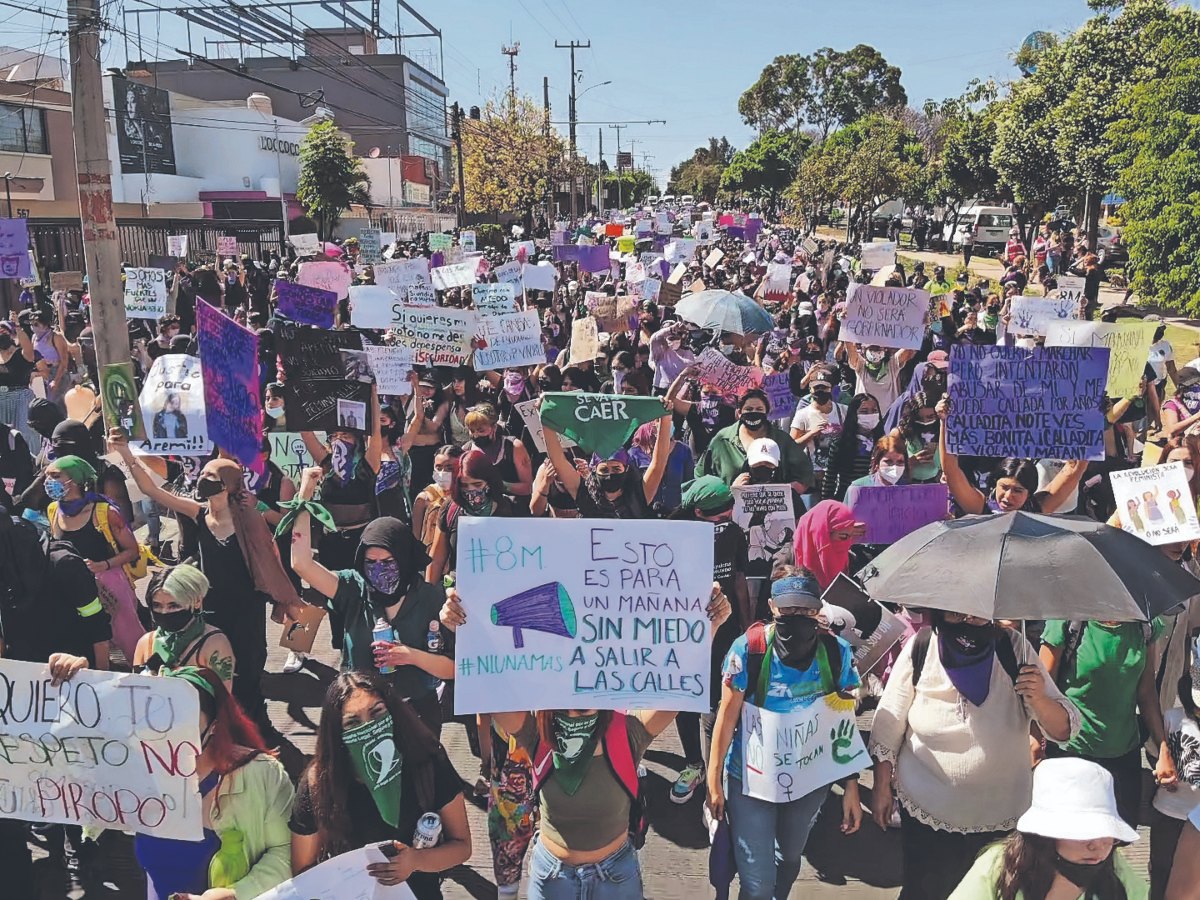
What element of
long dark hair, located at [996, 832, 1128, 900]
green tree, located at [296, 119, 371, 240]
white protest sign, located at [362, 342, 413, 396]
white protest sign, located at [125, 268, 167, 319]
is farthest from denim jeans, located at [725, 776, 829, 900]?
green tree, located at [296, 119, 371, 240]

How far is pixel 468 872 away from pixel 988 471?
442cm

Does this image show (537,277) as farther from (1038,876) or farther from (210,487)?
(1038,876)

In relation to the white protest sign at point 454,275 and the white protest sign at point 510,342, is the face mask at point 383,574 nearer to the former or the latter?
the white protest sign at point 510,342

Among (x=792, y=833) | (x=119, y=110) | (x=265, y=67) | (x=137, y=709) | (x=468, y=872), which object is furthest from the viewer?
(x=265, y=67)

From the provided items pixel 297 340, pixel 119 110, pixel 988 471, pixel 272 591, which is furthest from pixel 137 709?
pixel 119 110

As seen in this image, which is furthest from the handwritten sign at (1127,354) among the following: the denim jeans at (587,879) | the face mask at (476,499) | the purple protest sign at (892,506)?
the denim jeans at (587,879)

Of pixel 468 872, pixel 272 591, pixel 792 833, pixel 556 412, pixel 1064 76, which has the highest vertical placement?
pixel 1064 76

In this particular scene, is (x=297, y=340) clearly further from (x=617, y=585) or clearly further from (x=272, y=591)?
(x=617, y=585)

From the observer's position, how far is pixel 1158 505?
4.47m

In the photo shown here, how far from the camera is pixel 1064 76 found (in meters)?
26.1

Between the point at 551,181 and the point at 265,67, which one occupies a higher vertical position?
the point at 265,67

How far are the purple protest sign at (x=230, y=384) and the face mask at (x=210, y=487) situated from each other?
4.11 feet

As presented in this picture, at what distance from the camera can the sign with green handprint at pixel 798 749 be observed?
3469 mm

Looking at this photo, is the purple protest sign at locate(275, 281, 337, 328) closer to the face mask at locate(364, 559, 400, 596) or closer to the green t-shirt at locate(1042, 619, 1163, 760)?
the face mask at locate(364, 559, 400, 596)
